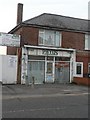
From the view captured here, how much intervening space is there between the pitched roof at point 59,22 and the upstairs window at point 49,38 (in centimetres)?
69

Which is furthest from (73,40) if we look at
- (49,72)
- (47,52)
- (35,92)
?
(35,92)

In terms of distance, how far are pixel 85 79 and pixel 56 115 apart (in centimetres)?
1721

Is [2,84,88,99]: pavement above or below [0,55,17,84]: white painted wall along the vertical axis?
below

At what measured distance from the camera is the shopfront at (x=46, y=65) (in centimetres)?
2662

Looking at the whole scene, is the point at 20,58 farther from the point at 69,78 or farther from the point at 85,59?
the point at 85,59

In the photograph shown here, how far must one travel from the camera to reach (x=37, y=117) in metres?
9.84

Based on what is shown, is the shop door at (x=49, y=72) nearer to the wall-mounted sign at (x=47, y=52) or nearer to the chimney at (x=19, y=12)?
the wall-mounted sign at (x=47, y=52)

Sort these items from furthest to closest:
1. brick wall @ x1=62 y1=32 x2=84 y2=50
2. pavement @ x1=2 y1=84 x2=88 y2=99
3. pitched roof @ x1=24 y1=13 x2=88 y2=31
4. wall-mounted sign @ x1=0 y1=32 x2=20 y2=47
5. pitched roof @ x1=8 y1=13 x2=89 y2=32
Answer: brick wall @ x1=62 y1=32 x2=84 y2=50, pitched roof @ x1=24 y1=13 x2=88 y2=31, pitched roof @ x1=8 y1=13 x2=89 y2=32, wall-mounted sign @ x1=0 y1=32 x2=20 y2=47, pavement @ x1=2 y1=84 x2=88 y2=99

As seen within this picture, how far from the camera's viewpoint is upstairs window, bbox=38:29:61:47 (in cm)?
2794

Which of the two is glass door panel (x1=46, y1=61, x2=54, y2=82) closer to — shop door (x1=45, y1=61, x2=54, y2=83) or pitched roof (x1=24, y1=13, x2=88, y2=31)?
shop door (x1=45, y1=61, x2=54, y2=83)

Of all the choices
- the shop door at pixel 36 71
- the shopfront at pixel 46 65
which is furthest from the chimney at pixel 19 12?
the shop door at pixel 36 71

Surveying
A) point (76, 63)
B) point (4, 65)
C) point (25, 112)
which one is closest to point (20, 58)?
point (4, 65)

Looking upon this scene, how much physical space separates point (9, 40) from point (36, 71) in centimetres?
412

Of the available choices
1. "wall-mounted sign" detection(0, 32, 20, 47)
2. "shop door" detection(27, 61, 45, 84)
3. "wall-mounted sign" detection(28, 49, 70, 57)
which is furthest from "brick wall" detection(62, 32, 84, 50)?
"wall-mounted sign" detection(0, 32, 20, 47)
